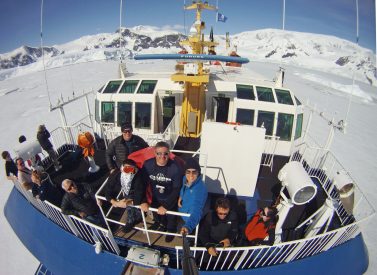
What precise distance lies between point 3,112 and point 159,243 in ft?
65.4

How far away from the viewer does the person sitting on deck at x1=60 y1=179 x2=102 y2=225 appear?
3775mm

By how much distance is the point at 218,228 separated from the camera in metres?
3.48

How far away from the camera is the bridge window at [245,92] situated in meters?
7.01

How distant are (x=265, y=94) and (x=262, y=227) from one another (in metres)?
4.64

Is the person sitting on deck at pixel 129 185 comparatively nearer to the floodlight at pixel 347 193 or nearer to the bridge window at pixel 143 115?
the bridge window at pixel 143 115

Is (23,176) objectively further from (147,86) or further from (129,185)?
(147,86)

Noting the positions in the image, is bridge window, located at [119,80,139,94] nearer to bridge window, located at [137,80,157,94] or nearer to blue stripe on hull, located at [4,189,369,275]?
bridge window, located at [137,80,157,94]

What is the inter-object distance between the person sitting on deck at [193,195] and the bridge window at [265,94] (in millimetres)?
4466

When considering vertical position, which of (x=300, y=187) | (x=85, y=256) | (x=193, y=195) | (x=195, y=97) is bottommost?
(x=85, y=256)

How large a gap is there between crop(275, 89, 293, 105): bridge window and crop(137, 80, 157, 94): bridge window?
4066 mm

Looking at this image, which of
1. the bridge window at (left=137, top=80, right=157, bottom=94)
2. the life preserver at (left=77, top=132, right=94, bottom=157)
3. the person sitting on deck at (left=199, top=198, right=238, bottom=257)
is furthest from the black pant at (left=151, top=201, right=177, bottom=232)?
the bridge window at (left=137, top=80, right=157, bottom=94)

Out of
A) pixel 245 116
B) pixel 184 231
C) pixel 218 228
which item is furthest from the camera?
pixel 245 116

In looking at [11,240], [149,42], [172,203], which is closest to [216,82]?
[172,203]

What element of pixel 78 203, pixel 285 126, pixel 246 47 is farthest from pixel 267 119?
pixel 246 47
